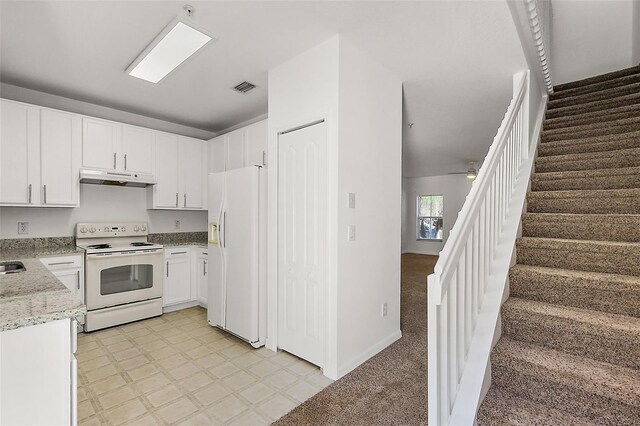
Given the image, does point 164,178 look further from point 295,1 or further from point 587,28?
point 587,28

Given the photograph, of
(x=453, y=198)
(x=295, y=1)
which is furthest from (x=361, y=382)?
(x=453, y=198)

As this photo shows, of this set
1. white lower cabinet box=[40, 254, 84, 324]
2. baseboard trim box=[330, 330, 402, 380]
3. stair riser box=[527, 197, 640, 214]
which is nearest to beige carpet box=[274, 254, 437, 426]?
baseboard trim box=[330, 330, 402, 380]

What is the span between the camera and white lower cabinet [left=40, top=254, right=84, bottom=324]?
10.0ft

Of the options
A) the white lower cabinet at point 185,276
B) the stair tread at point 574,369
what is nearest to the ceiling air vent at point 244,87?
the white lower cabinet at point 185,276

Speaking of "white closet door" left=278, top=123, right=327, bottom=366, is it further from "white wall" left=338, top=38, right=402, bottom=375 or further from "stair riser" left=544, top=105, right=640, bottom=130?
"stair riser" left=544, top=105, right=640, bottom=130

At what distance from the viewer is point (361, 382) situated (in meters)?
2.22

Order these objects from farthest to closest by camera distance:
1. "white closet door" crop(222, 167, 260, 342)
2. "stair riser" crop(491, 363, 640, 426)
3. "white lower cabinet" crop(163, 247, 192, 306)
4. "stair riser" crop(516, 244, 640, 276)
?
"white lower cabinet" crop(163, 247, 192, 306) < "white closet door" crop(222, 167, 260, 342) < "stair riser" crop(516, 244, 640, 276) < "stair riser" crop(491, 363, 640, 426)

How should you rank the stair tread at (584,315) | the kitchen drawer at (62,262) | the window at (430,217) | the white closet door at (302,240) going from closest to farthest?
the stair tread at (584,315) → the white closet door at (302,240) → the kitchen drawer at (62,262) → the window at (430,217)

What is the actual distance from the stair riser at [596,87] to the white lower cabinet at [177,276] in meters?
5.38

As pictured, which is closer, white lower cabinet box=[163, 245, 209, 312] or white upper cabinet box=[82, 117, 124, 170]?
white upper cabinet box=[82, 117, 124, 170]

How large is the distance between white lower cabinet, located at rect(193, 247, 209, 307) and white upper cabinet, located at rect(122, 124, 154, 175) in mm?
1236

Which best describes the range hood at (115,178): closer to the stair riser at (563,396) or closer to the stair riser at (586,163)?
the stair riser at (563,396)

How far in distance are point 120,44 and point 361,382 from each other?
3297 mm

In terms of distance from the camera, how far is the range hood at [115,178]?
3416mm
